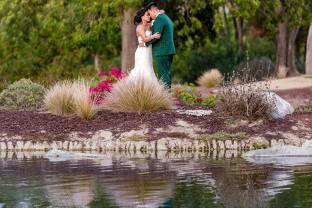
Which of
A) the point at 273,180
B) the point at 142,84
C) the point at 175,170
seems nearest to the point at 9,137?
the point at 142,84

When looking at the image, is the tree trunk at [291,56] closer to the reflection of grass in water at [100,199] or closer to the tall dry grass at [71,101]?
the tall dry grass at [71,101]

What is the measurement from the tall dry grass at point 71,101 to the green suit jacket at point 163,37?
6.41 ft

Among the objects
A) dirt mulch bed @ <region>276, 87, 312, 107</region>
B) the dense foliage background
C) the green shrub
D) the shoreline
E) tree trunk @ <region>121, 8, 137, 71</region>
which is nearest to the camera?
the shoreline

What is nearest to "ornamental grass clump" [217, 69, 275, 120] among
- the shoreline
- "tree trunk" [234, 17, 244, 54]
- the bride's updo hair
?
the shoreline

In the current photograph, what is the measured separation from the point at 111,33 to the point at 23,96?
A: 11.3 metres

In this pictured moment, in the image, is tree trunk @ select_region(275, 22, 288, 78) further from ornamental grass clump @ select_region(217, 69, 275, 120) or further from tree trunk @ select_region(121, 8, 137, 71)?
ornamental grass clump @ select_region(217, 69, 275, 120)

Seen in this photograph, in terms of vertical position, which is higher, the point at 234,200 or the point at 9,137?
the point at 9,137

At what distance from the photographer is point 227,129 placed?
15883mm

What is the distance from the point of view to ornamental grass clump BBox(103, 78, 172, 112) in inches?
656

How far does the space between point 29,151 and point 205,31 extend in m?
19.3

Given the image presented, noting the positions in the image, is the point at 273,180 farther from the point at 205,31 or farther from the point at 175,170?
the point at 205,31

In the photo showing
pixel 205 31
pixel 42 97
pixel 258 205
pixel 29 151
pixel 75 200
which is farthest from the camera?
pixel 205 31

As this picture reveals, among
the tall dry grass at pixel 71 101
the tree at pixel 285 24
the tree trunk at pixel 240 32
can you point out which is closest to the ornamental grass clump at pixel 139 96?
the tall dry grass at pixel 71 101

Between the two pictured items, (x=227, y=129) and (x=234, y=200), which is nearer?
(x=234, y=200)
